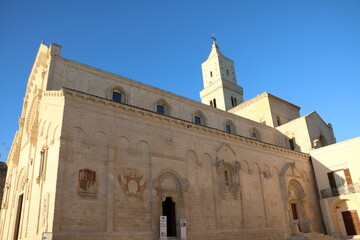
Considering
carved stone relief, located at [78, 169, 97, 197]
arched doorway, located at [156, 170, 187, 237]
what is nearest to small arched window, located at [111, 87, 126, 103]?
arched doorway, located at [156, 170, 187, 237]

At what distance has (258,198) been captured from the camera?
77.3 feet

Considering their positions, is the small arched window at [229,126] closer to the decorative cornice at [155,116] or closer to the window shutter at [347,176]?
the decorative cornice at [155,116]

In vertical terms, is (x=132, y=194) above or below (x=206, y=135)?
below

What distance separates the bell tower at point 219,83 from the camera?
40.0m

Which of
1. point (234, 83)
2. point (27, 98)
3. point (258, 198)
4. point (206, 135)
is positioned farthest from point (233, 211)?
point (234, 83)

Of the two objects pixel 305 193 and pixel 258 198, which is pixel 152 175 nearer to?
pixel 258 198

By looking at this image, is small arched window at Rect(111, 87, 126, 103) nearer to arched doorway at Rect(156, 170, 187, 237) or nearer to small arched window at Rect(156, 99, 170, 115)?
small arched window at Rect(156, 99, 170, 115)

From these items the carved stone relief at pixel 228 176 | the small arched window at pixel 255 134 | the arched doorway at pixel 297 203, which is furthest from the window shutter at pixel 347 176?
the carved stone relief at pixel 228 176

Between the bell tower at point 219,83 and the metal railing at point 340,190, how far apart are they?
15.5 m

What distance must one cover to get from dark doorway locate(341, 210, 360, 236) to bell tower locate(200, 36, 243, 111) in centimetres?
1813

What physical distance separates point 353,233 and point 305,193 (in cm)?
470

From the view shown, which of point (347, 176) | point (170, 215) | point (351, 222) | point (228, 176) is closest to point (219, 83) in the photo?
point (347, 176)

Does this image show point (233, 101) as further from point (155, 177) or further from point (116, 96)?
point (155, 177)

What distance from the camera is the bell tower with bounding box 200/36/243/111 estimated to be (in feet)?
131
